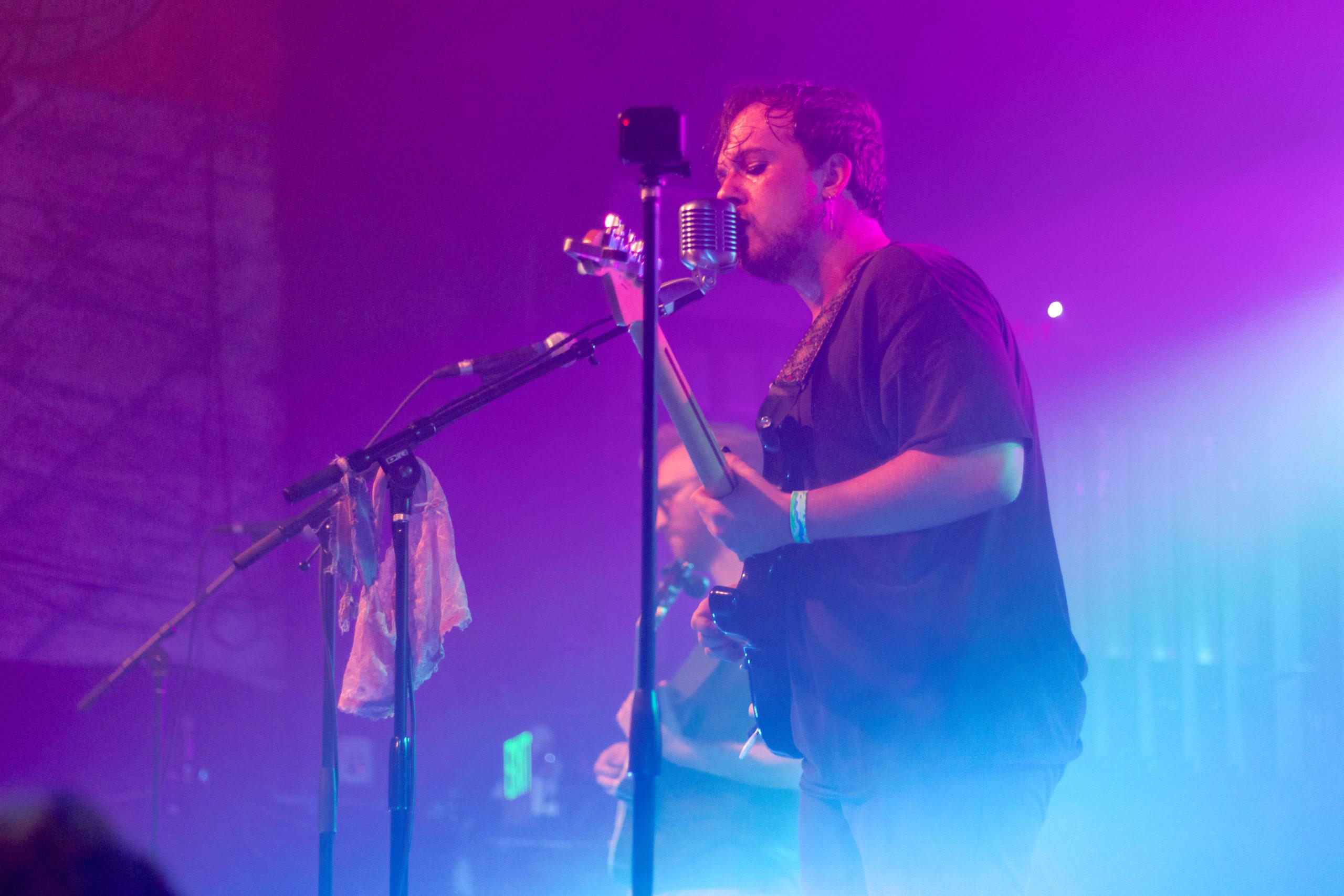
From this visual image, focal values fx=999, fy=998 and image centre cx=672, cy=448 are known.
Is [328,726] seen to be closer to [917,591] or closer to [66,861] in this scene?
[917,591]

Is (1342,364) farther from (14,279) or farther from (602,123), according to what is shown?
(14,279)

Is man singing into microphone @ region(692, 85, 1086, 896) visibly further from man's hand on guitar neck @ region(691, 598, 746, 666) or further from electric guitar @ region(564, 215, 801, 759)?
man's hand on guitar neck @ region(691, 598, 746, 666)

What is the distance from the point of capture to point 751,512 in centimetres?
147

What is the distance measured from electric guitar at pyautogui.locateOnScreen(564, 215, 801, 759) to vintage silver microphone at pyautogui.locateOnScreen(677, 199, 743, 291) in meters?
0.07

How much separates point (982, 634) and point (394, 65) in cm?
372

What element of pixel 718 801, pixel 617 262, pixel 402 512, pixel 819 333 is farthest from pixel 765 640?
pixel 718 801

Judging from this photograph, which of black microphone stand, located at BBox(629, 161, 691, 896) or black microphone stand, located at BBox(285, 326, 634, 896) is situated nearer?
black microphone stand, located at BBox(629, 161, 691, 896)

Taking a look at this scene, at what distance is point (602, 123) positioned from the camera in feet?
13.5

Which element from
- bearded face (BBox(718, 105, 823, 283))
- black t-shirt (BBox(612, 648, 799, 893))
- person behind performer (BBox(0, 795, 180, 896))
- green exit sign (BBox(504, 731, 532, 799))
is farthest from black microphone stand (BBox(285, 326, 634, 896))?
green exit sign (BBox(504, 731, 532, 799))

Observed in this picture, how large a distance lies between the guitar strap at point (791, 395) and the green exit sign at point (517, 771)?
2763 millimetres

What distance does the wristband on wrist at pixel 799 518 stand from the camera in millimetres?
1459

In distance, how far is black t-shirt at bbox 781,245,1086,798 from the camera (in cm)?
139

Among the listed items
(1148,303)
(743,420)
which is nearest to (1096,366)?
(1148,303)

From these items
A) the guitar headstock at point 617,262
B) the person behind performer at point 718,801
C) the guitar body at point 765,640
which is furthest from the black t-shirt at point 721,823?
the guitar headstock at point 617,262
